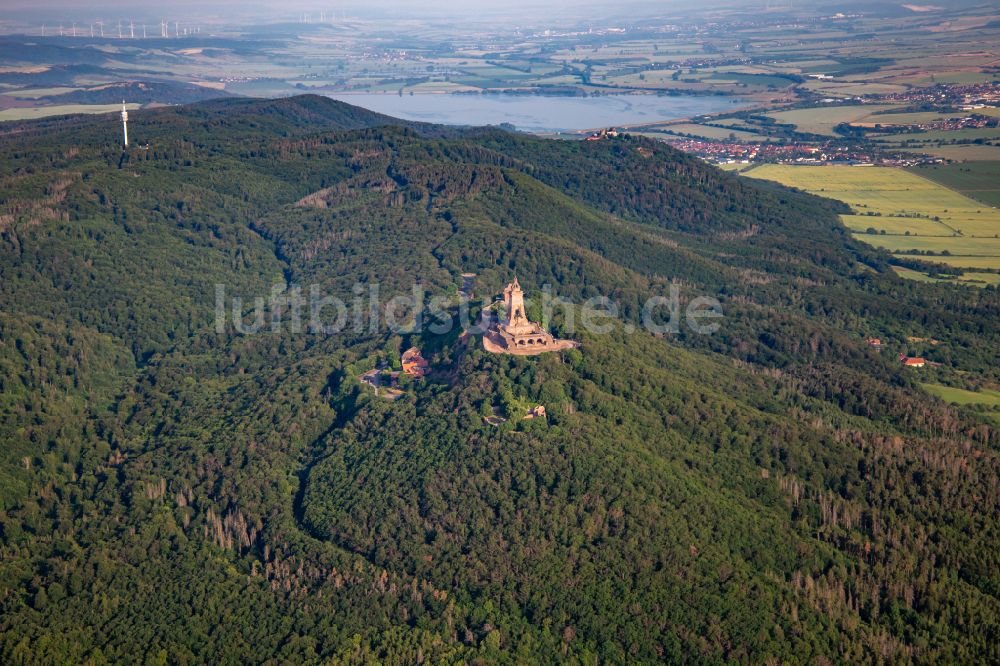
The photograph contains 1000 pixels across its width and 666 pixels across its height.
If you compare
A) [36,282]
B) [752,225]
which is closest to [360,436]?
[36,282]

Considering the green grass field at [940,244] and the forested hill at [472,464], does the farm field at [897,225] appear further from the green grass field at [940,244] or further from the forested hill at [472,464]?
the forested hill at [472,464]

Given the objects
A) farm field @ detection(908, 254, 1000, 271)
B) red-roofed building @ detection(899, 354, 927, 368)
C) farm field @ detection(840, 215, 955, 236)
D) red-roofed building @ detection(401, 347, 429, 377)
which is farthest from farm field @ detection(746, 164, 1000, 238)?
red-roofed building @ detection(401, 347, 429, 377)

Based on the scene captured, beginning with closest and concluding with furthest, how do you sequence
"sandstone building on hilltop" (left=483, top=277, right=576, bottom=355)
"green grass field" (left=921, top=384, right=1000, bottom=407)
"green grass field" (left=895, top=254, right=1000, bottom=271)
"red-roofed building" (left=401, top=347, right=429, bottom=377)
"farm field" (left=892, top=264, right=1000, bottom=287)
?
1. "sandstone building on hilltop" (left=483, top=277, right=576, bottom=355)
2. "red-roofed building" (left=401, top=347, right=429, bottom=377)
3. "green grass field" (left=921, top=384, right=1000, bottom=407)
4. "farm field" (left=892, top=264, right=1000, bottom=287)
5. "green grass field" (left=895, top=254, right=1000, bottom=271)

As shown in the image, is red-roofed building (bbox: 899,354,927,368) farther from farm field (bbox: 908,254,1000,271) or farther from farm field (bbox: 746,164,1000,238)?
farm field (bbox: 746,164,1000,238)

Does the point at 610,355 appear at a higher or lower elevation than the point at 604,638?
higher

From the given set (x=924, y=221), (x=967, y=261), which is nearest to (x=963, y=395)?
(x=967, y=261)

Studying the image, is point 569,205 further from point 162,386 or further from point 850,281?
point 162,386
